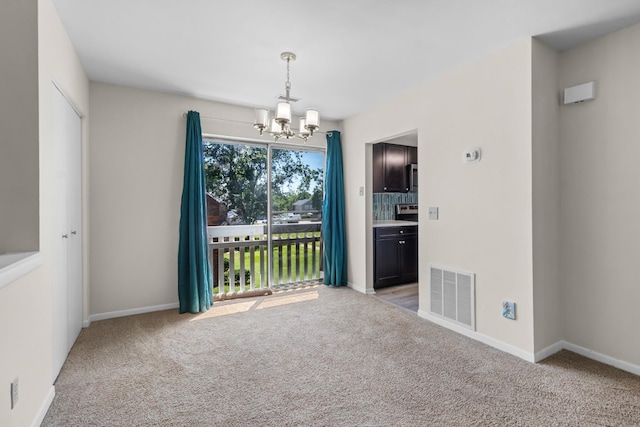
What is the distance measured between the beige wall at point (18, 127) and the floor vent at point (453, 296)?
10.5 ft

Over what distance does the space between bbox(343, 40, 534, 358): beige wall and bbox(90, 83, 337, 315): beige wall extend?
2751 mm

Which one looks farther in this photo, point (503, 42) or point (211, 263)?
point (211, 263)

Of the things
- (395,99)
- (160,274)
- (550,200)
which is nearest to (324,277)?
(160,274)

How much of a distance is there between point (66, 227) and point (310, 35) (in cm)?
246

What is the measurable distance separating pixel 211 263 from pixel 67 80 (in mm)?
2331

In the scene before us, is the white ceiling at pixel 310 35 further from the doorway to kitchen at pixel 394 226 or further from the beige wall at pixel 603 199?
the doorway to kitchen at pixel 394 226

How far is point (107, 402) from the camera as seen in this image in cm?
191

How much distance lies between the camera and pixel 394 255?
455 centimetres

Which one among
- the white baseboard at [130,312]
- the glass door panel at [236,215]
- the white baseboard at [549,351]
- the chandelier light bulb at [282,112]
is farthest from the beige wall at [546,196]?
the white baseboard at [130,312]

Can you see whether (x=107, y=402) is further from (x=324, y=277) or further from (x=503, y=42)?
(x=503, y=42)

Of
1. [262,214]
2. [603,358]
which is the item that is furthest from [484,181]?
[262,214]

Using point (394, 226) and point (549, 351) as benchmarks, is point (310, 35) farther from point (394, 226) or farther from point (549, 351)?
point (549, 351)

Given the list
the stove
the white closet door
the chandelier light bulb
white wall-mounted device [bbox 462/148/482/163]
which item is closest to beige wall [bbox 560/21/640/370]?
white wall-mounted device [bbox 462/148/482/163]

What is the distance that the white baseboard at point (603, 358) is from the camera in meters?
2.22
